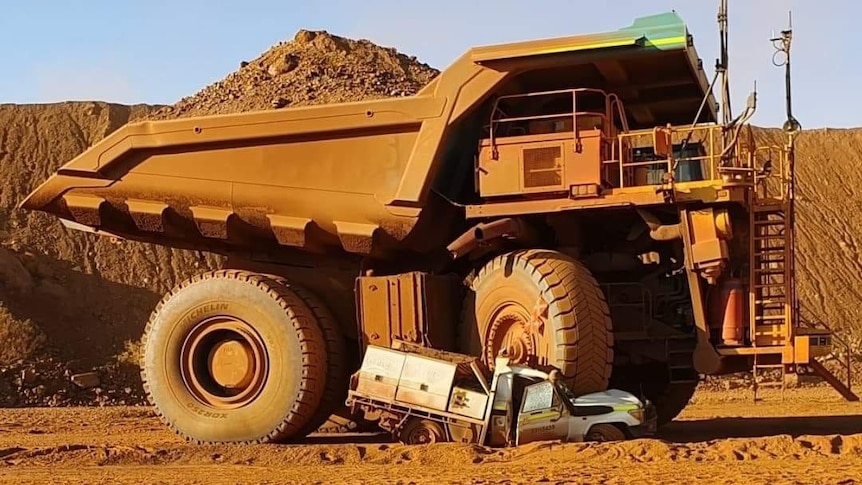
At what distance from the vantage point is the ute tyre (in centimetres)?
1428

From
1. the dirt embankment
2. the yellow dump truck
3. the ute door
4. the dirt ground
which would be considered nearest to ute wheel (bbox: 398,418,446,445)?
the dirt ground

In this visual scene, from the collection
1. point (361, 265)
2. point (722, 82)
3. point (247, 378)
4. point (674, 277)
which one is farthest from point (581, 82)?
point (247, 378)

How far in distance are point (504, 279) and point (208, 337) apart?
396cm

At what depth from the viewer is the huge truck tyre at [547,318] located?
1264cm

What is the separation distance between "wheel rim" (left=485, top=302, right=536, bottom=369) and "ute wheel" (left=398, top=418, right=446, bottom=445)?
3.69 ft

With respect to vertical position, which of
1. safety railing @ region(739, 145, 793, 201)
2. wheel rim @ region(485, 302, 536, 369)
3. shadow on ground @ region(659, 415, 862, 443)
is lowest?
shadow on ground @ region(659, 415, 862, 443)

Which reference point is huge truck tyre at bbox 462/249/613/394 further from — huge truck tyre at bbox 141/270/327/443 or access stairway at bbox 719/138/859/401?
huge truck tyre at bbox 141/270/327/443

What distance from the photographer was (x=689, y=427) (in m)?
16.8

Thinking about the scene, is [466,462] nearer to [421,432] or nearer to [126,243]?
[421,432]

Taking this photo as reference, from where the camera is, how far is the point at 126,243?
134 ft

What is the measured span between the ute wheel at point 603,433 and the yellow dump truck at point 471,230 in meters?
0.59

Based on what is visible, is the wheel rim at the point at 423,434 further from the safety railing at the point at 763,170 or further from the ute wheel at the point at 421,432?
the safety railing at the point at 763,170

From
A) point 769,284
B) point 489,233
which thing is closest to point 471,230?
point 489,233

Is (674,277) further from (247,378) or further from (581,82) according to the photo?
(247,378)
